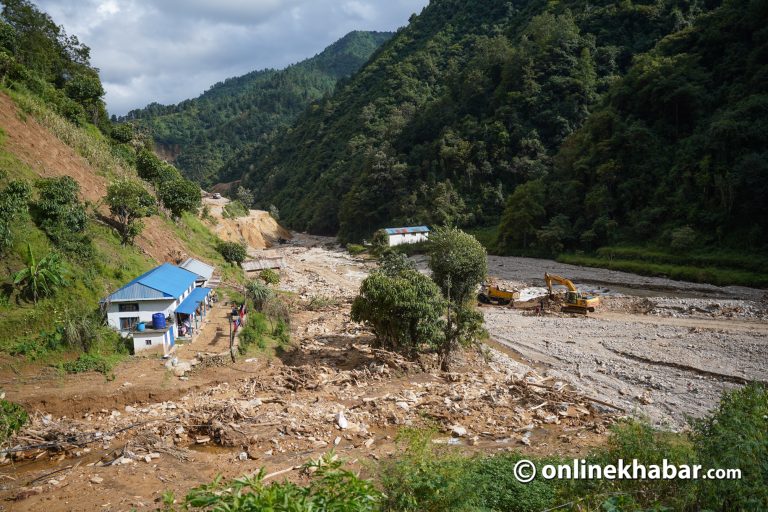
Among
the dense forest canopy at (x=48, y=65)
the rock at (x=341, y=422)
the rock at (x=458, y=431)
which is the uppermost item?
the dense forest canopy at (x=48, y=65)

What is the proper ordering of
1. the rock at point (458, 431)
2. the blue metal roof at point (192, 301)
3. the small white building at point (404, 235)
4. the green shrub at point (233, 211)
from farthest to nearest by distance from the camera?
the green shrub at point (233, 211) < the small white building at point (404, 235) < the blue metal roof at point (192, 301) < the rock at point (458, 431)

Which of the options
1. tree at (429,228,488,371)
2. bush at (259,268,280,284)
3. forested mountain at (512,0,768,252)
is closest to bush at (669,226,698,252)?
forested mountain at (512,0,768,252)

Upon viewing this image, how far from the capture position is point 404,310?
23141 mm

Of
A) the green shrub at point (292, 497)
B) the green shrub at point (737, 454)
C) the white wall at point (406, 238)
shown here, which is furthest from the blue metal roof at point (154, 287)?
the white wall at point (406, 238)

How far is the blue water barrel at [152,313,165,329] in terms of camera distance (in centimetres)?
2180

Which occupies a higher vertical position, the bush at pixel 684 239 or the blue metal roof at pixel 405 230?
the blue metal roof at pixel 405 230

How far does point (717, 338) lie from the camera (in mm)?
26844

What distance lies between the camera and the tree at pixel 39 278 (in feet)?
66.9

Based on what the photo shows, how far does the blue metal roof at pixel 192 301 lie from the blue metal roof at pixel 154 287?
0.61m

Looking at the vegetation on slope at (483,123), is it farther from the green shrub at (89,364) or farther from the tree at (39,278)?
the green shrub at (89,364)

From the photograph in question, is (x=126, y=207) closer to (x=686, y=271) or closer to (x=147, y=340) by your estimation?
(x=147, y=340)

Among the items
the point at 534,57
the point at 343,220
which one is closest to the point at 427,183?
the point at 343,220

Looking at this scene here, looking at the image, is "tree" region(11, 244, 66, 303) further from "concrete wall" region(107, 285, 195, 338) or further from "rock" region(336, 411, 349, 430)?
"rock" region(336, 411, 349, 430)

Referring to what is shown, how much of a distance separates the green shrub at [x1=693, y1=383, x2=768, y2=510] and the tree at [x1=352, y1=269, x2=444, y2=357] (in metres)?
14.5
